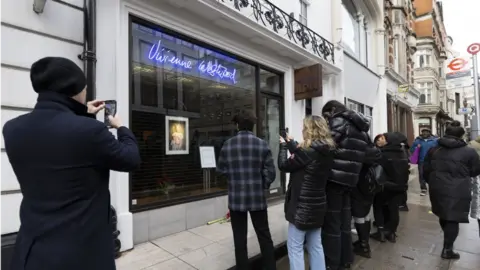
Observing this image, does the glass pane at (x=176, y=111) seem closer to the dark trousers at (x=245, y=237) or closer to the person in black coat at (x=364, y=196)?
the dark trousers at (x=245, y=237)

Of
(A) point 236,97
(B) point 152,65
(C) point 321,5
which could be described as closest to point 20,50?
(B) point 152,65

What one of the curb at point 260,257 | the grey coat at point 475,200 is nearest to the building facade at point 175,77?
the curb at point 260,257

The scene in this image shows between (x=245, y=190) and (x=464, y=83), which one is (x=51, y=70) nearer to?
(x=245, y=190)

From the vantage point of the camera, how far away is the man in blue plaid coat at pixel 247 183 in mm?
3246

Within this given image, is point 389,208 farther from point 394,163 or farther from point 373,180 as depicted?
point 373,180

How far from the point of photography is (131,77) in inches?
178

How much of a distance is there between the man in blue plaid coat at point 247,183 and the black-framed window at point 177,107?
190 centimetres

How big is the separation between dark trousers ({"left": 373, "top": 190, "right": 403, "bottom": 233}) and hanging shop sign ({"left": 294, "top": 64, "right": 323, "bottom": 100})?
342 centimetres

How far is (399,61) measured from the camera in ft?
57.3

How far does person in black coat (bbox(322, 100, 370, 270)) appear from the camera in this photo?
3.39m

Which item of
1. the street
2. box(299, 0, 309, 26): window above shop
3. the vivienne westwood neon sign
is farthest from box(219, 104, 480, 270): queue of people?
box(299, 0, 309, 26): window above shop

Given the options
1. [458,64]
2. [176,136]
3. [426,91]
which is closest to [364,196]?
[176,136]

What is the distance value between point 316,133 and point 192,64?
3484 millimetres

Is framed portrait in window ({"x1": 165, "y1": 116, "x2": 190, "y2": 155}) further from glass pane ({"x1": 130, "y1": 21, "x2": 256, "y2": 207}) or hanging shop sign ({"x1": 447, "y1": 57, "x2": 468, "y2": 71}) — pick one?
hanging shop sign ({"x1": 447, "y1": 57, "x2": 468, "y2": 71})
